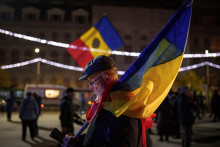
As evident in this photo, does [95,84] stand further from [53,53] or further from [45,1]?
[45,1]

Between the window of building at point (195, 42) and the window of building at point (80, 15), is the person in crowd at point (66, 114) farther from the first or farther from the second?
the window of building at point (195, 42)

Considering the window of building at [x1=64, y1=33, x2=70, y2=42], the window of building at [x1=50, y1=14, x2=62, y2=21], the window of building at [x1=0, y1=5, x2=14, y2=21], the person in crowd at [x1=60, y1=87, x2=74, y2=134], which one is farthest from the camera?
the window of building at [x1=50, y1=14, x2=62, y2=21]

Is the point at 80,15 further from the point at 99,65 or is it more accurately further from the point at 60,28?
the point at 99,65

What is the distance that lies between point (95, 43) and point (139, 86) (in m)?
10.0

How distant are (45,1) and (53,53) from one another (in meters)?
9.01

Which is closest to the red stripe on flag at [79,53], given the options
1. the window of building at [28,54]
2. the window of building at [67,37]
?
the window of building at [67,37]

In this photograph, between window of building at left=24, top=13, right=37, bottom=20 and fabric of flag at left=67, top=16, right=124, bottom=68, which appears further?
window of building at left=24, top=13, right=37, bottom=20

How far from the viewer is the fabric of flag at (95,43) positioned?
36.6ft

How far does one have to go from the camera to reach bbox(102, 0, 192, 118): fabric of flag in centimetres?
176

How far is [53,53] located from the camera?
41.7 m

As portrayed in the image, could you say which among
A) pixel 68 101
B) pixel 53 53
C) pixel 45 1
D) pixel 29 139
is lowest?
pixel 29 139

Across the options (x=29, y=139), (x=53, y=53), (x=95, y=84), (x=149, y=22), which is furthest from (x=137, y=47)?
(x=95, y=84)

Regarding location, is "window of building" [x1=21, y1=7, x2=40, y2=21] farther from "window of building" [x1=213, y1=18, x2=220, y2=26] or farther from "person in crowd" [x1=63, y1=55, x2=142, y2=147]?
"person in crowd" [x1=63, y1=55, x2=142, y2=147]

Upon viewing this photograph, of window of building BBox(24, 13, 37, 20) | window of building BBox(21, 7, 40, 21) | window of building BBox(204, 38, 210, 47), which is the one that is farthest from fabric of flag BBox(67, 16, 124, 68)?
window of building BBox(204, 38, 210, 47)
